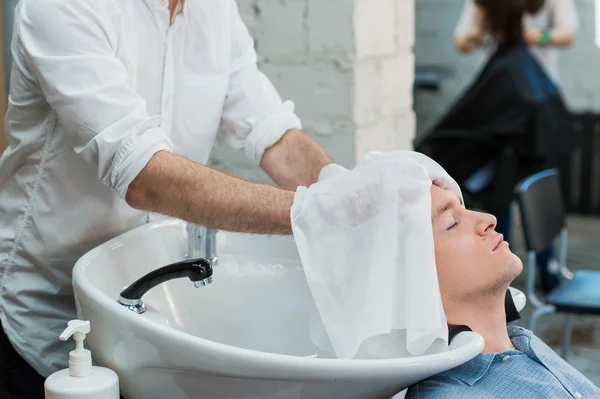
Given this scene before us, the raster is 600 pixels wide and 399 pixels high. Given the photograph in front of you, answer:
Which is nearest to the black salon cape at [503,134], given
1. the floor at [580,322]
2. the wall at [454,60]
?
the floor at [580,322]

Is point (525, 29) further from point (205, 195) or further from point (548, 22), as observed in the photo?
point (205, 195)

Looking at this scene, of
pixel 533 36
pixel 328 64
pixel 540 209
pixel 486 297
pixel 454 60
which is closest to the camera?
pixel 486 297

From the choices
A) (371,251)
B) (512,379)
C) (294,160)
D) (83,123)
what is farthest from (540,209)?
(83,123)

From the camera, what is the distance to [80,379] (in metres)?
0.91

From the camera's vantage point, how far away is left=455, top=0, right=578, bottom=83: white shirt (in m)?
3.36

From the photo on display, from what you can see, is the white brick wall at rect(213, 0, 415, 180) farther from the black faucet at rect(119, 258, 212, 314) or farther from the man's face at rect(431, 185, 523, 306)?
the black faucet at rect(119, 258, 212, 314)

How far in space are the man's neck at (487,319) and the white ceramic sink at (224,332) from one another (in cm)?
18

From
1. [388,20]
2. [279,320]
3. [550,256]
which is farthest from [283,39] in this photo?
[550,256]

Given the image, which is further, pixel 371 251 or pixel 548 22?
pixel 548 22

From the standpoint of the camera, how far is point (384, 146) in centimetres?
201

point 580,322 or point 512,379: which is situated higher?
point 512,379

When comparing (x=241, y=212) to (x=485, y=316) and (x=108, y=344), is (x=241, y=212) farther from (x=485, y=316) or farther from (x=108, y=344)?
(x=485, y=316)

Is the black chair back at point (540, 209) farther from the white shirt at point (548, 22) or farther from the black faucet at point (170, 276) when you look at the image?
the black faucet at point (170, 276)

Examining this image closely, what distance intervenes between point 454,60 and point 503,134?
1.55m
